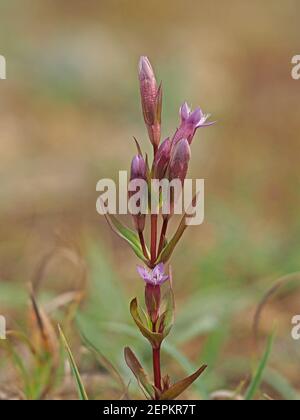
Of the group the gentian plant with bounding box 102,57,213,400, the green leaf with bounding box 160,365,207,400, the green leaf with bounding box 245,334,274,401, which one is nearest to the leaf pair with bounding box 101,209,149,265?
the gentian plant with bounding box 102,57,213,400

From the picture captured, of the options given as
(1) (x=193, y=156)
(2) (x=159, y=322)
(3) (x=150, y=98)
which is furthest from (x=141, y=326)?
(1) (x=193, y=156)

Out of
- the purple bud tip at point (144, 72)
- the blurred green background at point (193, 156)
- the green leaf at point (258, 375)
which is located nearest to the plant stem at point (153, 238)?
the purple bud tip at point (144, 72)

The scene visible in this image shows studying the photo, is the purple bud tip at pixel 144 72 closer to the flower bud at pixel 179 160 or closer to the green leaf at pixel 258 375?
the flower bud at pixel 179 160

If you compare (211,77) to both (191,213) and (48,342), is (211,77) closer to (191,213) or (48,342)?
(48,342)

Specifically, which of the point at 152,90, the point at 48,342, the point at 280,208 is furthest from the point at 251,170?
the point at 152,90

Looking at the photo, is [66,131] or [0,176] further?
[66,131]

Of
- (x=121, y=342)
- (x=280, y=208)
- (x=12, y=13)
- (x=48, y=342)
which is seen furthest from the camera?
(x=12, y=13)

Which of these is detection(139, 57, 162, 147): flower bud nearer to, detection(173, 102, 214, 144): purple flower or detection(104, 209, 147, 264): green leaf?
detection(173, 102, 214, 144): purple flower
